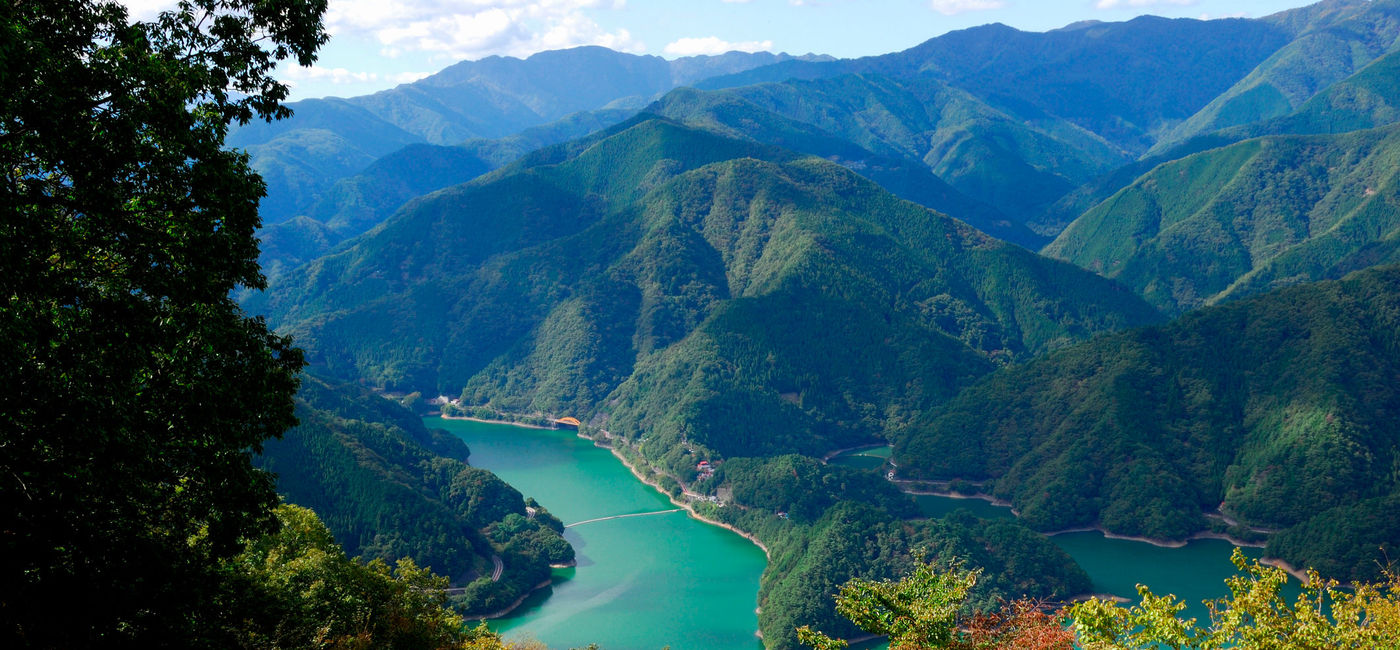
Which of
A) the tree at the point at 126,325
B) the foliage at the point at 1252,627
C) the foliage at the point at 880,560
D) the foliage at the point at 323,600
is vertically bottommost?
the foliage at the point at 880,560

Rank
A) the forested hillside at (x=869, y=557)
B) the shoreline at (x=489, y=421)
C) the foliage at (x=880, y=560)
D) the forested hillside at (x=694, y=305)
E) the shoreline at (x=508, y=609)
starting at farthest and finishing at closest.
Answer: the shoreline at (x=489, y=421), the forested hillside at (x=694, y=305), the shoreline at (x=508, y=609), the forested hillside at (x=869, y=557), the foliage at (x=880, y=560)

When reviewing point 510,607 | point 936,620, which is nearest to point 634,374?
point 510,607

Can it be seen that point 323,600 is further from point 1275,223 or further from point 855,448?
point 1275,223

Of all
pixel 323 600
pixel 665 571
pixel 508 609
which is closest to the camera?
pixel 323 600

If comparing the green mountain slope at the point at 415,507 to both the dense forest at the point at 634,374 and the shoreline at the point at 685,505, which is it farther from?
the shoreline at the point at 685,505

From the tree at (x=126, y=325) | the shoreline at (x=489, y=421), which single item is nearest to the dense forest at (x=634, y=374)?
the tree at (x=126, y=325)

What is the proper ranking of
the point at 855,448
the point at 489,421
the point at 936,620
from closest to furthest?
the point at 936,620 < the point at 855,448 < the point at 489,421
